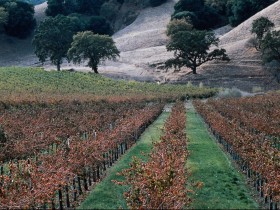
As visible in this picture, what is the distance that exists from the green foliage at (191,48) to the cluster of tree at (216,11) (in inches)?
887

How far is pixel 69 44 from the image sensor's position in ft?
281

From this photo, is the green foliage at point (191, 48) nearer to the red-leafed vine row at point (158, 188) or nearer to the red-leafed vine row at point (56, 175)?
the red-leafed vine row at point (56, 175)

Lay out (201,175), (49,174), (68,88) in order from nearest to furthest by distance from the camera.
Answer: (49,174) < (201,175) < (68,88)

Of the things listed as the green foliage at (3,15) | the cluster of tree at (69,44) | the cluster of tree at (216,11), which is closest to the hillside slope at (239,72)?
the cluster of tree at (69,44)

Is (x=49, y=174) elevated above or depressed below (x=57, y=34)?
below

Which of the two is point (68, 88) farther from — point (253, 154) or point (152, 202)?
point (152, 202)

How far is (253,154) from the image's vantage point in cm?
1470

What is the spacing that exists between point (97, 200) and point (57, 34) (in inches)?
2828

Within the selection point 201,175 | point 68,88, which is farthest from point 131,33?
point 201,175

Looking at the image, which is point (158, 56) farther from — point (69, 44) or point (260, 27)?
point (260, 27)

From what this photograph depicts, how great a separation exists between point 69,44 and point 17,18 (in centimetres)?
3545

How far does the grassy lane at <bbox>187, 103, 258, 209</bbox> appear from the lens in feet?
45.7

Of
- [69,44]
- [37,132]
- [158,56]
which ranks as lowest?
[37,132]

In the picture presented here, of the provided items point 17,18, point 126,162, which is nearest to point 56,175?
point 126,162
